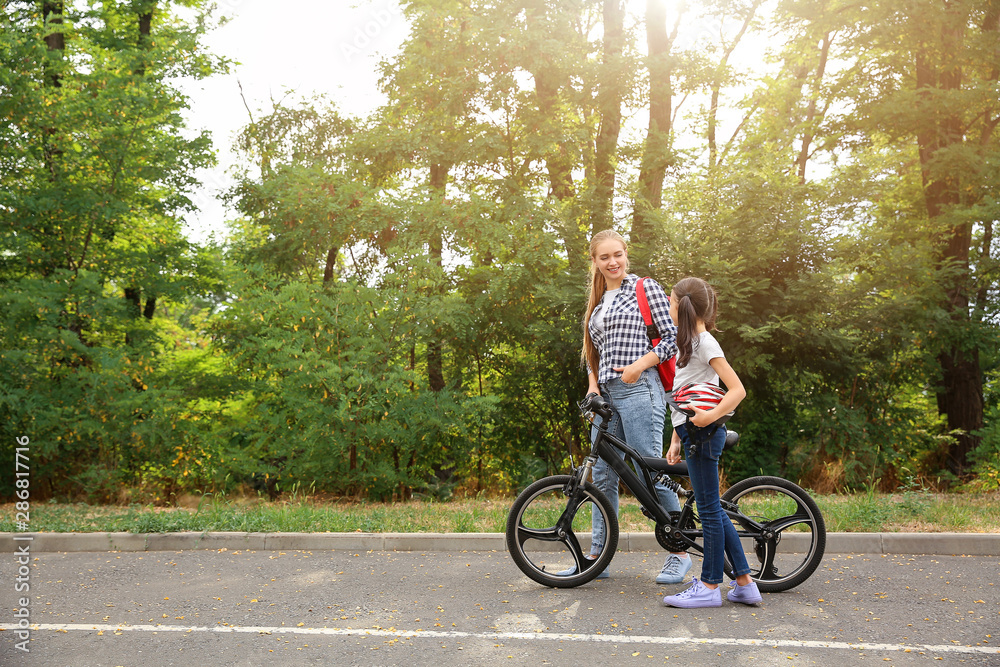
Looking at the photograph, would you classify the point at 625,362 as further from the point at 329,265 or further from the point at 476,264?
the point at 329,265

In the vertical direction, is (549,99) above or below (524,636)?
above

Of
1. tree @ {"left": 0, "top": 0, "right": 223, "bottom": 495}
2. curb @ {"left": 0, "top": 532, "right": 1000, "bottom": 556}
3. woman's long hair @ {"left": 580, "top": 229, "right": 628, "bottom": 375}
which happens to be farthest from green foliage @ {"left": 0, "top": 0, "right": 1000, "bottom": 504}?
woman's long hair @ {"left": 580, "top": 229, "right": 628, "bottom": 375}

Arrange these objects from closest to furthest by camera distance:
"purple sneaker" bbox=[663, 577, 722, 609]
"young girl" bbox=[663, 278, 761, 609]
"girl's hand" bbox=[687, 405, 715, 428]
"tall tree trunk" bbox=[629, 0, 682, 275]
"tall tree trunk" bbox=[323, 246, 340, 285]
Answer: "girl's hand" bbox=[687, 405, 715, 428]
"young girl" bbox=[663, 278, 761, 609]
"purple sneaker" bbox=[663, 577, 722, 609]
"tall tree trunk" bbox=[629, 0, 682, 275]
"tall tree trunk" bbox=[323, 246, 340, 285]

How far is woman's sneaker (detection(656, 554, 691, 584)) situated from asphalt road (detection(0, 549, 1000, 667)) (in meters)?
0.06

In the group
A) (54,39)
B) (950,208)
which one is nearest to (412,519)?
(950,208)

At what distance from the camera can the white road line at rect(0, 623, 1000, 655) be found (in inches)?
153

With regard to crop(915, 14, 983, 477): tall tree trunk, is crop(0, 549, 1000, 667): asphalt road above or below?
below

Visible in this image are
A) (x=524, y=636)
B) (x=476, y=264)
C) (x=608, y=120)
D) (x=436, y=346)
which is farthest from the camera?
(x=608, y=120)

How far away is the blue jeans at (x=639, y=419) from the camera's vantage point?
4934mm

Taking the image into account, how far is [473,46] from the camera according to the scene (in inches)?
553

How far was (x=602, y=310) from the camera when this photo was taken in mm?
5086

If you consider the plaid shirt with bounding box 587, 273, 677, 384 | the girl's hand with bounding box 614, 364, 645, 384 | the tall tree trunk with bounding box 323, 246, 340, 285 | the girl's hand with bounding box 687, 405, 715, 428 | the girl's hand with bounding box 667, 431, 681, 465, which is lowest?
the girl's hand with bounding box 667, 431, 681, 465

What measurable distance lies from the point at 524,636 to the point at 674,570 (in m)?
1.46

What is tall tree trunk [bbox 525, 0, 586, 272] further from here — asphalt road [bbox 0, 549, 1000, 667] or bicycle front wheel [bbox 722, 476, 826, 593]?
asphalt road [bbox 0, 549, 1000, 667]
